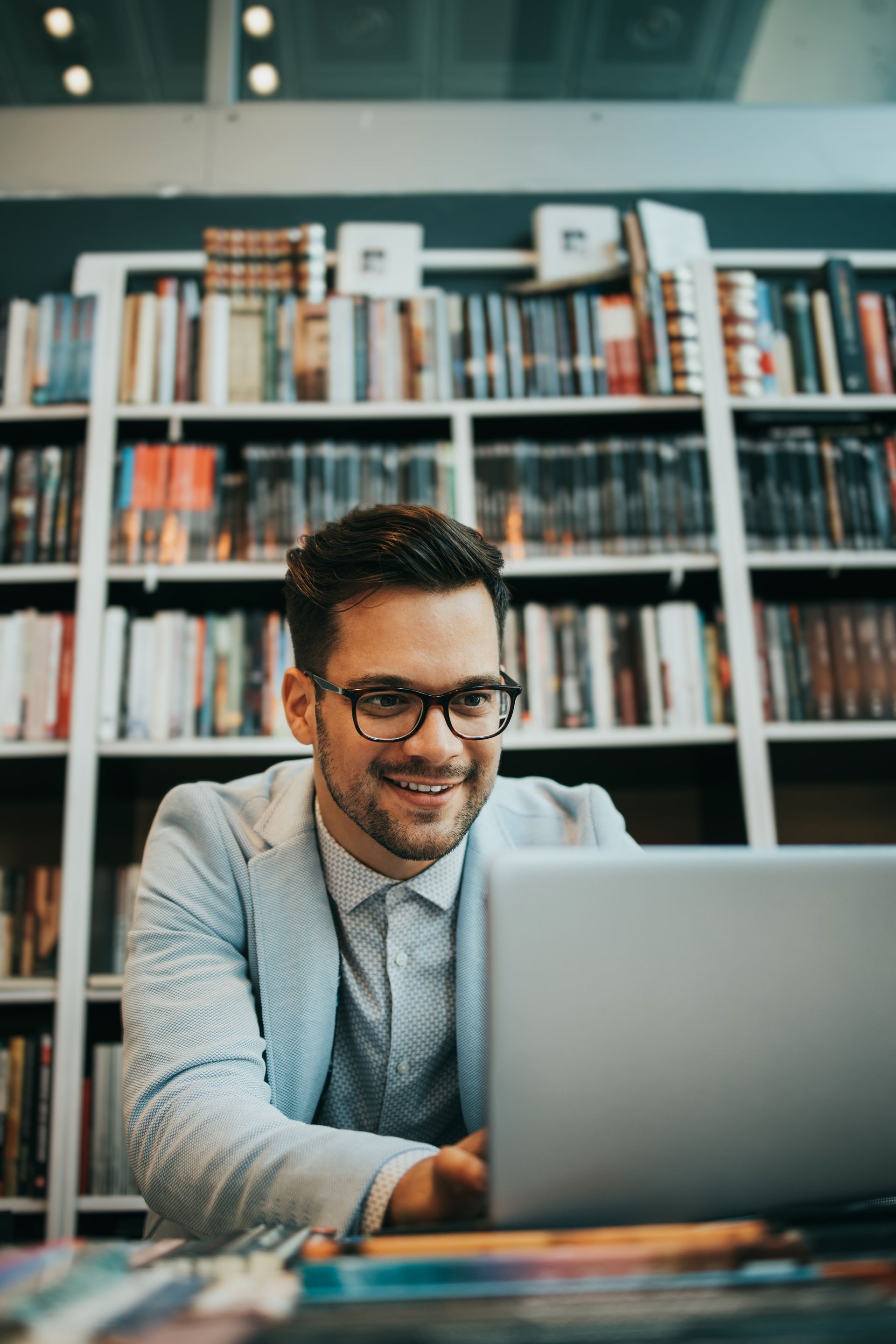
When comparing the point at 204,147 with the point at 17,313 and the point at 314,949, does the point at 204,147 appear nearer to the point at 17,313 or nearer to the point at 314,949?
the point at 17,313

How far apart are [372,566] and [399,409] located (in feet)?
3.81

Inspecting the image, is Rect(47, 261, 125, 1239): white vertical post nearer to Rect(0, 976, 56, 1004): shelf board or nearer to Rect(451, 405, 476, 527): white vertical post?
Rect(0, 976, 56, 1004): shelf board

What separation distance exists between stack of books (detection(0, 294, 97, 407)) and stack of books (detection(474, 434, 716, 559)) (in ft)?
3.30

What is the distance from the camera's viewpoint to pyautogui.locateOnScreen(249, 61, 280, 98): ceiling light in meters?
2.79

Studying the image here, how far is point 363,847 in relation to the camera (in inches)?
44.1

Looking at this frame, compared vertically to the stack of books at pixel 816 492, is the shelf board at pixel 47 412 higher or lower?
higher

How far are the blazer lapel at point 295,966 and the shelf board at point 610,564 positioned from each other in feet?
3.59

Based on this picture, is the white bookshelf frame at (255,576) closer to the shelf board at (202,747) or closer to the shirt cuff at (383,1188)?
the shelf board at (202,747)

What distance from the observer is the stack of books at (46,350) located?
2.15m

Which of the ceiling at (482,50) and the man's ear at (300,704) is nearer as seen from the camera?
the man's ear at (300,704)

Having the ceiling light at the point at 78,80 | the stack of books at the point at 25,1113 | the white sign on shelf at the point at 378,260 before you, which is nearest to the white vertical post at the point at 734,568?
the white sign on shelf at the point at 378,260

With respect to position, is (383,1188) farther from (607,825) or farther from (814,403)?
(814,403)

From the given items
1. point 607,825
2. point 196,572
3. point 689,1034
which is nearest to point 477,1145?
point 689,1034

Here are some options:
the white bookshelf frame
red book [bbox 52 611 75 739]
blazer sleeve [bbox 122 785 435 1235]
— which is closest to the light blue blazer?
blazer sleeve [bbox 122 785 435 1235]
